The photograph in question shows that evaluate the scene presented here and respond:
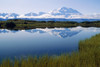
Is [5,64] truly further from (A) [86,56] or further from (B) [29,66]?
(A) [86,56]

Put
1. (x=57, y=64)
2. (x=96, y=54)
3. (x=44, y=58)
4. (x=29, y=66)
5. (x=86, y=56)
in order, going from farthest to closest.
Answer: (x=96, y=54), (x=86, y=56), (x=44, y=58), (x=57, y=64), (x=29, y=66)

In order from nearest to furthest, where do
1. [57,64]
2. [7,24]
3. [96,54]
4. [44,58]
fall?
[57,64] → [44,58] → [96,54] → [7,24]

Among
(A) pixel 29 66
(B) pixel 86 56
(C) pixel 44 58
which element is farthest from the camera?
(B) pixel 86 56

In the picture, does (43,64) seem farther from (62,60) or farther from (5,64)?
(5,64)

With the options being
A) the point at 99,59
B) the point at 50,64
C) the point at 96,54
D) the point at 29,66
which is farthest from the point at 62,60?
the point at 96,54

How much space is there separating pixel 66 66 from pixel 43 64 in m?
1.73

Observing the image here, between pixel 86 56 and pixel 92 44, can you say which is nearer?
pixel 86 56

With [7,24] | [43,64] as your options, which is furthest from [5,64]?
[7,24]

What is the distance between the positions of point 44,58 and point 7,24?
89496 millimetres

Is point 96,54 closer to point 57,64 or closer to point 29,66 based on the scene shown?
point 57,64

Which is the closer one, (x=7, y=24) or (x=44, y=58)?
(x=44, y=58)

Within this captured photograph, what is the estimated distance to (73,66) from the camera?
36.3 feet

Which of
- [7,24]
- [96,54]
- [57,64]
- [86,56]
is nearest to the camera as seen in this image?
[57,64]

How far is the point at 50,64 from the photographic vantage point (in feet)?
35.2
